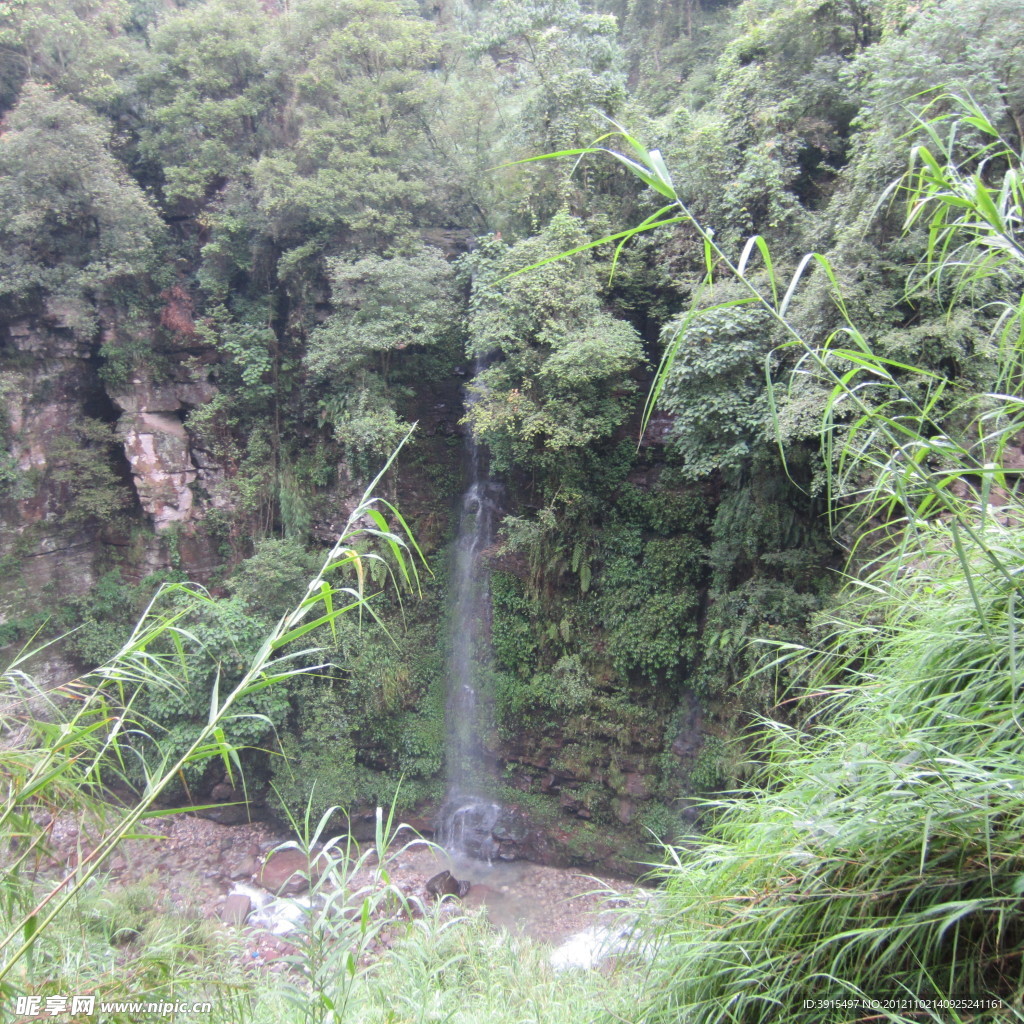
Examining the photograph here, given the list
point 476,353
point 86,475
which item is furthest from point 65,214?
point 476,353

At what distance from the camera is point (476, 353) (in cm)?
817

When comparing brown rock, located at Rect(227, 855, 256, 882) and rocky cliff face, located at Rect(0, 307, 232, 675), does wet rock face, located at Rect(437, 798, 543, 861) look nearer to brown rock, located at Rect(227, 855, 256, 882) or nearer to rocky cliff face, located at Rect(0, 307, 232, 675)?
brown rock, located at Rect(227, 855, 256, 882)

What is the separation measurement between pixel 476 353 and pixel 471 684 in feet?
15.2

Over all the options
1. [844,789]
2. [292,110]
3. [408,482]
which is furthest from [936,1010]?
[292,110]

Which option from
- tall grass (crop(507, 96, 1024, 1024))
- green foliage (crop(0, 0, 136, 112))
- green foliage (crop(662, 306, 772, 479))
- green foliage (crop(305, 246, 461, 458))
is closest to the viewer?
tall grass (crop(507, 96, 1024, 1024))

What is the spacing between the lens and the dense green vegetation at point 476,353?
524cm

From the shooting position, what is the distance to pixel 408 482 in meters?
9.30

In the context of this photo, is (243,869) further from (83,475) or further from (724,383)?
(724,383)

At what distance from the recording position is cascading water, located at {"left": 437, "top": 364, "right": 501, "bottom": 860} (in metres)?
8.29

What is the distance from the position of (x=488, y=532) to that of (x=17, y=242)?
7.52m

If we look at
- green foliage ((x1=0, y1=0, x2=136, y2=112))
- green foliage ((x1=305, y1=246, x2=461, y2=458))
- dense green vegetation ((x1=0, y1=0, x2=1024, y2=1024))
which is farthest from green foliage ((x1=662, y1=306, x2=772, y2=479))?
green foliage ((x1=0, y1=0, x2=136, y2=112))

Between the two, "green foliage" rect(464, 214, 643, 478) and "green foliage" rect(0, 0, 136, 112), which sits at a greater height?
"green foliage" rect(0, 0, 136, 112)

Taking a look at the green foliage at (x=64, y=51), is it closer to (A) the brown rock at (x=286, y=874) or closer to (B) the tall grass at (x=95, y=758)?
(B) the tall grass at (x=95, y=758)

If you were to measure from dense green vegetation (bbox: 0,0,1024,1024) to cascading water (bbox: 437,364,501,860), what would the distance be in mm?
266
